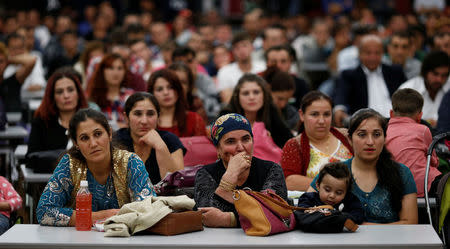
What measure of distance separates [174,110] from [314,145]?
1.56m

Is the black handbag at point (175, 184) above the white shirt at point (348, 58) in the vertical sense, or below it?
below

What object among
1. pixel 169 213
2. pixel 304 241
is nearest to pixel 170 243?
pixel 169 213

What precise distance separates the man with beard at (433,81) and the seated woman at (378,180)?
300 cm

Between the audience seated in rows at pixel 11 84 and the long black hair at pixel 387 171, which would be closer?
the long black hair at pixel 387 171

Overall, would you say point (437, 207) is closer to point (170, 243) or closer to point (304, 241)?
point (304, 241)

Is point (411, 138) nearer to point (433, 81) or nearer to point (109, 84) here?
point (433, 81)

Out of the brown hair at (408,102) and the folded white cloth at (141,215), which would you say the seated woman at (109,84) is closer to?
the brown hair at (408,102)

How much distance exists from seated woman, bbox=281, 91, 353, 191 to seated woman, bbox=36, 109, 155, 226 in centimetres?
136

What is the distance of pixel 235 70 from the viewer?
398 inches

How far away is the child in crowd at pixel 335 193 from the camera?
4.26 m

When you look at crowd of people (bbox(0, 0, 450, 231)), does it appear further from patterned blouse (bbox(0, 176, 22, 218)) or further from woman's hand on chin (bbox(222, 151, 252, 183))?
patterned blouse (bbox(0, 176, 22, 218))

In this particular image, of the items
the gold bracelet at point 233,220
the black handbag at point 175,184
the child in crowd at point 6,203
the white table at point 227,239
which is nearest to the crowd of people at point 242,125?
the gold bracelet at point 233,220

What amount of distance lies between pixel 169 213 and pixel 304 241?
0.72 meters

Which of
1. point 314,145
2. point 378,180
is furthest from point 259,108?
point 378,180
